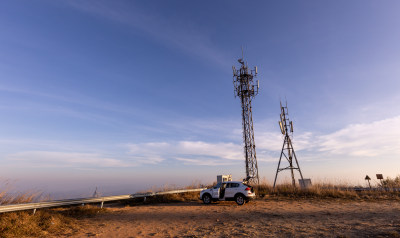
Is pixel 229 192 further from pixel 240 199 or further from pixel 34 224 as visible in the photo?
pixel 34 224

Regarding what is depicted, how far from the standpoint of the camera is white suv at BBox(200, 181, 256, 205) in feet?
46.7

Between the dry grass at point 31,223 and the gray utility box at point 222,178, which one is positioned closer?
the dry grass at point 31,223

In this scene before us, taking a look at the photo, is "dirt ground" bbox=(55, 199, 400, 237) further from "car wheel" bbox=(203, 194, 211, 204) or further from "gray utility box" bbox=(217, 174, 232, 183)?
"gray utility box" bbox=(217, 174, 232, 183)

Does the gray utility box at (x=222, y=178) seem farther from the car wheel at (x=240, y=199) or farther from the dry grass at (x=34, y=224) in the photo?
the dry grass at (x=34, y=224)

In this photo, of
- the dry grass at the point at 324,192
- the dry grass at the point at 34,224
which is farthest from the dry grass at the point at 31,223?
the dry grass at the point at 324,192

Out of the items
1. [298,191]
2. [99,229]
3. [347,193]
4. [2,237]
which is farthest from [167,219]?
[347,193]

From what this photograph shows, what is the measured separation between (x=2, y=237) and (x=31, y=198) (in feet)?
16.4

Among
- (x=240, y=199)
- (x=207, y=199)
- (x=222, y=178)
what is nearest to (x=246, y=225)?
(x=240, y=199)

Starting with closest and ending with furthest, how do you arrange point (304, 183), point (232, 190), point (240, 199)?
point (240, 199)
point (232, 190)
point (304, 183)

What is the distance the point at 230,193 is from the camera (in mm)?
14703

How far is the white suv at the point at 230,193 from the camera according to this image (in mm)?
14234

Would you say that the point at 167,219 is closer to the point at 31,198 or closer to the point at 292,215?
the point at 292,215

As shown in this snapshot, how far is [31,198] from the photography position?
11492mm

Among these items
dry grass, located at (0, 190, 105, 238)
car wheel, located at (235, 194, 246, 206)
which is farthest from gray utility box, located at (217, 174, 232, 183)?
dry grass, located at (0, 190, 105, 238)
